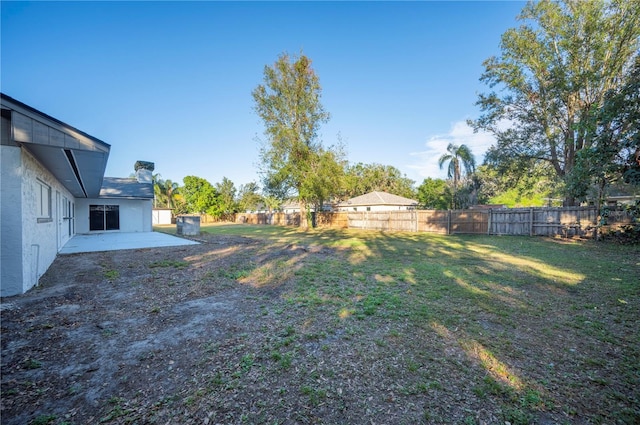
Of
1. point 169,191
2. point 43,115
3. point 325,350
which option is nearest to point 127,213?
point 43,115

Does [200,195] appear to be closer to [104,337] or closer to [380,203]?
[380,203]

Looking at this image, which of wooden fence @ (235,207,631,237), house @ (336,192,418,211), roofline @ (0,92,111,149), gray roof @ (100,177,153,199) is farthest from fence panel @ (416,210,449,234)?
gray roof @ (100,177,153,199)

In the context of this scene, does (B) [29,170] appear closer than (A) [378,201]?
Yes

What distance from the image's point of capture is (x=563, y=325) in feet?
12.3

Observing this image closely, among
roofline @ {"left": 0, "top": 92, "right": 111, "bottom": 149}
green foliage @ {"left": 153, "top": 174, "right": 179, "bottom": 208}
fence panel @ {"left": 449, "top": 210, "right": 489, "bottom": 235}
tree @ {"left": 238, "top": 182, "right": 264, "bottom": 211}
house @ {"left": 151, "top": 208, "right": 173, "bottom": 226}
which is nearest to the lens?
roofline @ {"left": 0, "top": 92, "right": 111, "bottom": 149}

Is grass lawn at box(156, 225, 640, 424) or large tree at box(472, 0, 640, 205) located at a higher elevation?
large tree at box(472, 0, 640, 205)

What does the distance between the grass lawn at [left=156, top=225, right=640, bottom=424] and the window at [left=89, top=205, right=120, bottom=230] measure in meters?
17.7

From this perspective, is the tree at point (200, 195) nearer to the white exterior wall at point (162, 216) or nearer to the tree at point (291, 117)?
the white exterior wall at point (162, 216)

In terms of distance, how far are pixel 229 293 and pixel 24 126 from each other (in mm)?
4570

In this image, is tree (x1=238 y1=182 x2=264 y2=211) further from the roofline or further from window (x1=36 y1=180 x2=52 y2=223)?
the roofline

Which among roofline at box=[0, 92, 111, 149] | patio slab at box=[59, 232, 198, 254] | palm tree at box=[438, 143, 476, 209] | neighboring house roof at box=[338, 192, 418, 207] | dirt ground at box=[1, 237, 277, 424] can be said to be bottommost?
dirt ground at box=[1, 237, 277, 424]

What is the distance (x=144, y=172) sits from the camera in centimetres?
2120

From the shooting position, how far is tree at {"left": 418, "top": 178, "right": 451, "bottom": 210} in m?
31.9

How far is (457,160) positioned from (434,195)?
5.27 meters
